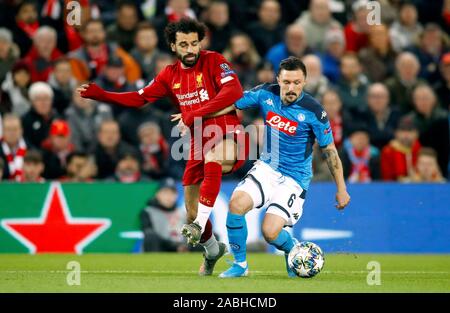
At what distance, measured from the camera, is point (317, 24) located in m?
18.5

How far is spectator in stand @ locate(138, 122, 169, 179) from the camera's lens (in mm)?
16188

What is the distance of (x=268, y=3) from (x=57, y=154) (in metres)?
4.85

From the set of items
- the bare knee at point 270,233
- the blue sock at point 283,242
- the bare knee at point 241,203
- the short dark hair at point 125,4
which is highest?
the short dark hair at point 125,4

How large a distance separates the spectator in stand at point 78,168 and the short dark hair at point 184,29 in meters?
4.95

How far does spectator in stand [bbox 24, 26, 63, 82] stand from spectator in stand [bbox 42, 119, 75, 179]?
1178mm

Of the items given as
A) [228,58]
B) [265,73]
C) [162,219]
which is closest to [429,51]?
[265,73]

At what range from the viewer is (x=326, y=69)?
18.1 meters

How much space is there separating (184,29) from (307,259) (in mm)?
2682

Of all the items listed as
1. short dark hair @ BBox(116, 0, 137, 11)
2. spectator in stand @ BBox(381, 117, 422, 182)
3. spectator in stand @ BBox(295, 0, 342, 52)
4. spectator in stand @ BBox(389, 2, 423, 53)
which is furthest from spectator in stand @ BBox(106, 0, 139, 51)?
spectator in stand @ BBox(381, 117, 422, 182)

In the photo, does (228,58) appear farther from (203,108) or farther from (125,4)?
(203,108)

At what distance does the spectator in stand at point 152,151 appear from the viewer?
16.2 meters

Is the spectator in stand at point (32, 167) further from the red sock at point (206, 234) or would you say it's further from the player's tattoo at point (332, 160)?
the player's tattoo at point (332, 160)

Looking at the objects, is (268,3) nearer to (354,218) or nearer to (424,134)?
(424,134)

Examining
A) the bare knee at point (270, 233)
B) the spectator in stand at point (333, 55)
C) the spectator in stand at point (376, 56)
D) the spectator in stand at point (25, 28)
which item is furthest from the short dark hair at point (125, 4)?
the bare knee at point (270, 233)
